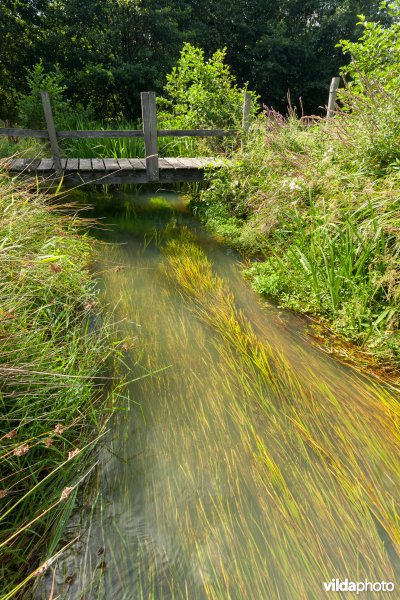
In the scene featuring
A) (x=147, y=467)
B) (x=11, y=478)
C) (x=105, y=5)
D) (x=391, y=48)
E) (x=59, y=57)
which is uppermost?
(x=105, y=5)

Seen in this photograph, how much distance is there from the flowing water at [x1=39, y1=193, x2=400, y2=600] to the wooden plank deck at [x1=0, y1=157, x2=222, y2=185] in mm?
3806

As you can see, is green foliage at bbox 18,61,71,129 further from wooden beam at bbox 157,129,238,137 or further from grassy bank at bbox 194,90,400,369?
grassy bank at bbox 194,90,400,369

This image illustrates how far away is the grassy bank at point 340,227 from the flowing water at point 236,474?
44cm

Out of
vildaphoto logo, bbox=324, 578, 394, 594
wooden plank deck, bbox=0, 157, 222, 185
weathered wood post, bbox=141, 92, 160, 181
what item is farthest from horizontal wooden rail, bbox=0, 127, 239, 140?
vildaphoto logo, bbox=324, 578, 394, 594

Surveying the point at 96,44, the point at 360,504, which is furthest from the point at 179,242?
the point at 96,44

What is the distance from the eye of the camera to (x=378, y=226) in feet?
10.5

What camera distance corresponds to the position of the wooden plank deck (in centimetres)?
611

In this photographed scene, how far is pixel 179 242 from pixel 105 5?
11.8 meters

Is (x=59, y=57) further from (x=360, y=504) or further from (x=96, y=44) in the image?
(x=360, y=504)

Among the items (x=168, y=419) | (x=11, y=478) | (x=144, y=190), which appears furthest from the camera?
(x=144, y=190)

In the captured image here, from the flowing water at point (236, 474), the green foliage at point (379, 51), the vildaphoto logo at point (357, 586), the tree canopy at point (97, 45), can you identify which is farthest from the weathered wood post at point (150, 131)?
the tree canopy at point (97, 45)

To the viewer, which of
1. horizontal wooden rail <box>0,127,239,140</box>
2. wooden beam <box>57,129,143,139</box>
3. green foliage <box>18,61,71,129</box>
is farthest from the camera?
green foliage <box>18,61,71,129</box>

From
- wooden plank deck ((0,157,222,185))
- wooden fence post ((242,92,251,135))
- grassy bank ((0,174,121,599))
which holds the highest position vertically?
wooden fence post ((242,92,251,135))

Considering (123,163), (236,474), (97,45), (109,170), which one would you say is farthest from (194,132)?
(97,45)
